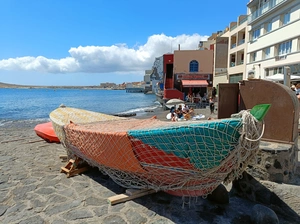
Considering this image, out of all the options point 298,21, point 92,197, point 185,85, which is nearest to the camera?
point 92,197

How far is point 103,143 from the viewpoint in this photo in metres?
3.84

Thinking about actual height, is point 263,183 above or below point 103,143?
below

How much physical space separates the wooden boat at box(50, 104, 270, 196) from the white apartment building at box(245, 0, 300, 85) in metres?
15.7

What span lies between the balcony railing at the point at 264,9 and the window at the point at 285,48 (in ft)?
12.8

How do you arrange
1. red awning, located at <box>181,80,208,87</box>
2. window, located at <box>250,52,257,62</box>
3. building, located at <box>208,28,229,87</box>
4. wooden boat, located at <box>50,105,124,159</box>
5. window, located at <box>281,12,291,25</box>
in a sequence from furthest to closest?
building, located at <box>208,28,229,87</box> < red awning, located at <box>181,80,208,87</box> < window, located at <box>250,52,257,62</box> < window, located at <box>281,12,291,25</box> < wooden boat, located at <box>50,105,124,159</box>

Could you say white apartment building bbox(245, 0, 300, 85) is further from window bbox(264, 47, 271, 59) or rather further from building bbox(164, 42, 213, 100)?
building bbox(164, 42, 213, 100)

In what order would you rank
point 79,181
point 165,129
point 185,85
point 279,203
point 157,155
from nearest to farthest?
point 165,129, point 157,155, point 279,203, point 79,181, point 185,85

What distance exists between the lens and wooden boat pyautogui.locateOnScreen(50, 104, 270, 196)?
271 cm

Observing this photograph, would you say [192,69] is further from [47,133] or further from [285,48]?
[47,133]

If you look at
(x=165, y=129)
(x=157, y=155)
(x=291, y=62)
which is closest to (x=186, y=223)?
(x=157, y=155)

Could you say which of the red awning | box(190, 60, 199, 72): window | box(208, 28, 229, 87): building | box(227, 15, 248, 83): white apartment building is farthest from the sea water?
box(227, 15, 248, 83): white apartment building

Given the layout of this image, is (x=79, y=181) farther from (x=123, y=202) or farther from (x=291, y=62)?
(x=291, y=62)

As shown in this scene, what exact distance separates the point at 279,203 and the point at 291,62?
1979 centimetres

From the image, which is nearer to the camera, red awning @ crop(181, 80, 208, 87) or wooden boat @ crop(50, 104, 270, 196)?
wooden boat @ crop(50, 104, 270, 196)
